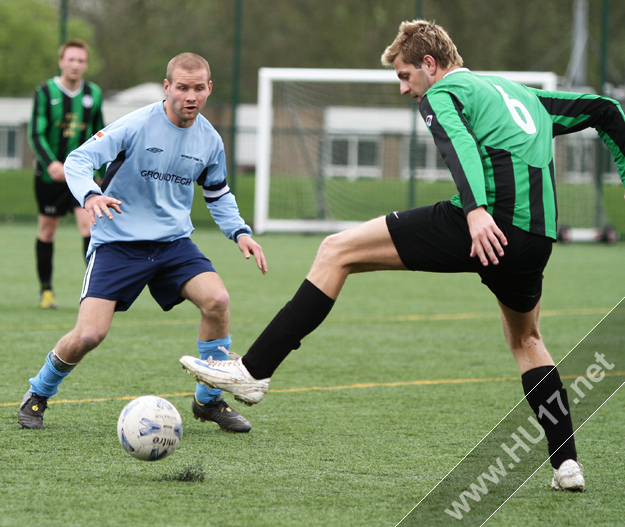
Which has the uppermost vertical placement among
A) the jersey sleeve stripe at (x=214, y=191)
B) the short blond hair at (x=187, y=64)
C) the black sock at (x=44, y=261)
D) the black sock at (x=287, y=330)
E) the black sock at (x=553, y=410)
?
the short blond hair at (x=187, y=64)

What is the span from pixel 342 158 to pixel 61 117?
471 inches

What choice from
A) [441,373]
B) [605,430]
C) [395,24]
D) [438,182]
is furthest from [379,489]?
[395,24]

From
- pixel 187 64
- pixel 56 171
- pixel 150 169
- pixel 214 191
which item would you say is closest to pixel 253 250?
pixel 214 191

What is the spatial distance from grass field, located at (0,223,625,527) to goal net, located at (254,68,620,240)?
9.61 meters

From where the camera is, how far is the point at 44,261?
8.62 meters

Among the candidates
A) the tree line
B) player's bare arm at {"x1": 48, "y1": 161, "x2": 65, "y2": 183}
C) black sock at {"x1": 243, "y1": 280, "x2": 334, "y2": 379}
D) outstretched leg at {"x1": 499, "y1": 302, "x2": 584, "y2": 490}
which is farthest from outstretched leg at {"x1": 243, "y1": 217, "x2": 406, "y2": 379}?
the tree line

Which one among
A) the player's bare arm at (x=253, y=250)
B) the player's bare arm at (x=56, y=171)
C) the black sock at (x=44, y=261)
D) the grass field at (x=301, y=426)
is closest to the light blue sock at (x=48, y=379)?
the grass field at (x=301, y=426)

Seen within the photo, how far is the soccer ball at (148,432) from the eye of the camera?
372cm

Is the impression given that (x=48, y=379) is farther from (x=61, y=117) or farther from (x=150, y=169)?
(x=61, y=117)

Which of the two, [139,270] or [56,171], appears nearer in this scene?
[139,270]

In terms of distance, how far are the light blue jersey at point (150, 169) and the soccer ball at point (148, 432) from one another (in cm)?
104

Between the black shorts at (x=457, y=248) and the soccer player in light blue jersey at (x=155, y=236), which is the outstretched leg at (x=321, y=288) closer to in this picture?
the black shorts at (x=457, y=248)

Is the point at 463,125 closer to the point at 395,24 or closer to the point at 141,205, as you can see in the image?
the point at 141,205

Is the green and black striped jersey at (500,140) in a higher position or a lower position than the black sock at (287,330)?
higher
